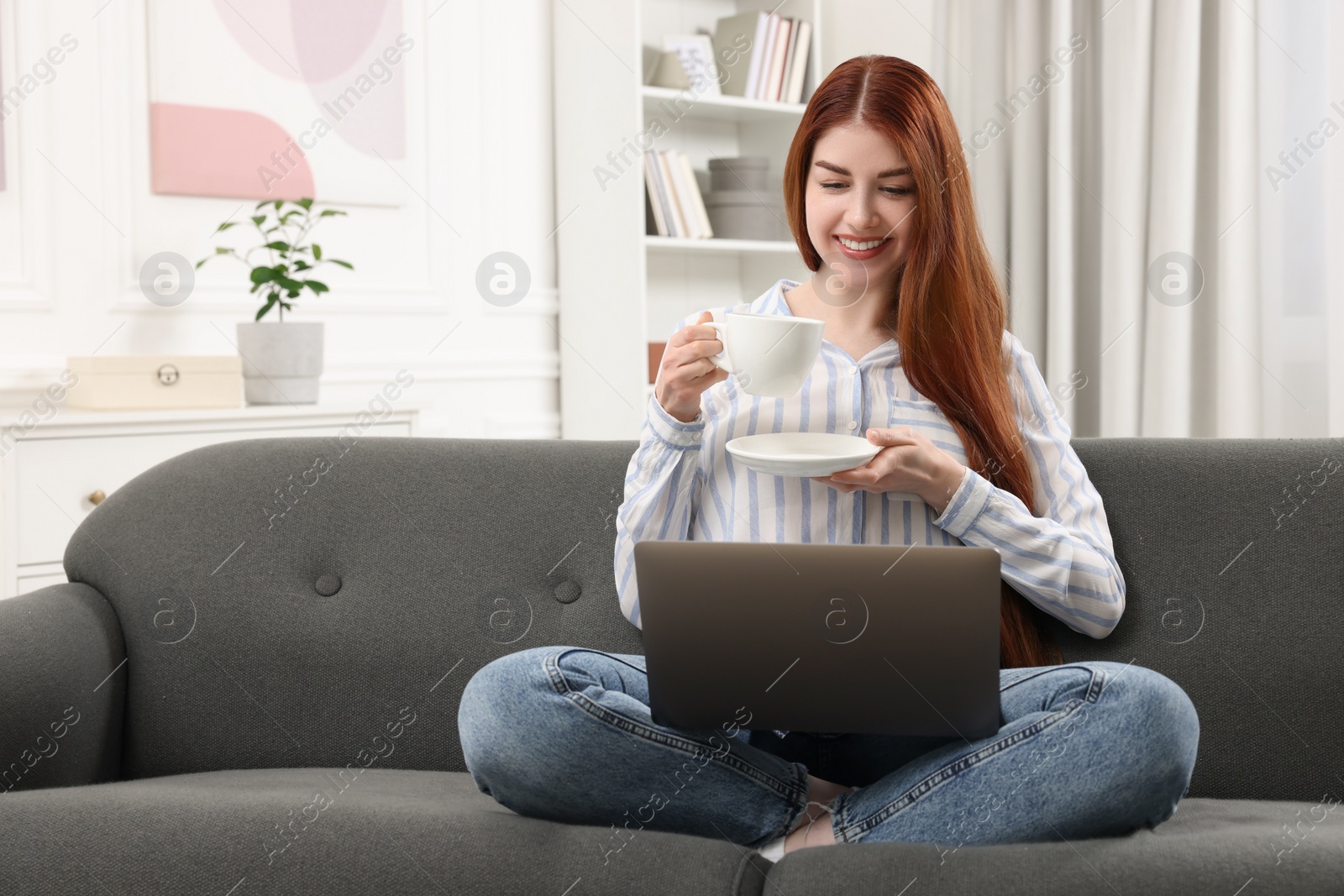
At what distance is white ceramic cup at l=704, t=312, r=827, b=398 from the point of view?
1200mm

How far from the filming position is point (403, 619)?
1.51 meters

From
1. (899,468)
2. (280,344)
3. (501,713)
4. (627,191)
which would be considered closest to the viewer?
(501,713)

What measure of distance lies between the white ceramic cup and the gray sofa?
15.1 inches

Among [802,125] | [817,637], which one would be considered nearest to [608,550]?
[817,637]

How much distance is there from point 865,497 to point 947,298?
0.93ft

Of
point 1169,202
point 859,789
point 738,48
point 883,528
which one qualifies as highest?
point 738,48

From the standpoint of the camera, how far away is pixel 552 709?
3.74 ft

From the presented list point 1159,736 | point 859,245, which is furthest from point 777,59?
point 1159,736

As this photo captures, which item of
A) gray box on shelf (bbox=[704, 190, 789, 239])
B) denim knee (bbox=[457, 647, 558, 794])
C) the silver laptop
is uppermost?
gray box on shelf (bbox=[704, 190, 789, 239])

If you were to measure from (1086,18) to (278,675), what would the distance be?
2559 millimetres

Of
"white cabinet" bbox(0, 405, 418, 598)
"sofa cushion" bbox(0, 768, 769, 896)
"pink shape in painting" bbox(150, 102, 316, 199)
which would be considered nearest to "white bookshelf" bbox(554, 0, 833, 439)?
"pink shape in painting" bbox(150, 102, 316, 199)

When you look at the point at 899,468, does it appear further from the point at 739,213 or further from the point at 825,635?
the point at 739,213

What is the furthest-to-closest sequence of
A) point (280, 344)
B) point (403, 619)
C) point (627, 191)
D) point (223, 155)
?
point (627, 191)
point (223, 155)
point (280, 344)
point (403, 619)

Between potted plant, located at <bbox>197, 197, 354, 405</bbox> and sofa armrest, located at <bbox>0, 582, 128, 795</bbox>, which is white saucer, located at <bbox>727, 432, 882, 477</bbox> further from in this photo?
potted plant, located at <bbox>197, 197, 354, 405</bbox>
